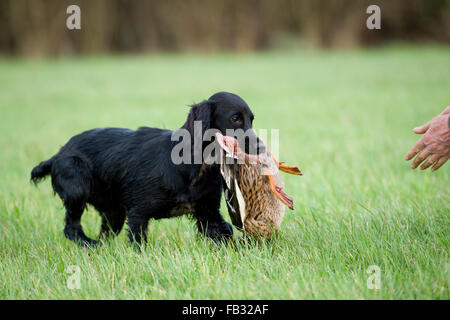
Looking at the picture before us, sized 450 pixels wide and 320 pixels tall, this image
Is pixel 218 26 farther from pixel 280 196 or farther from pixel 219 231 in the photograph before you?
pixel 280 196

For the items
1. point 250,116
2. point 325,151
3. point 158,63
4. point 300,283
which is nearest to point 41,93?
point 158,63

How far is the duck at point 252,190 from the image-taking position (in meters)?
2.97

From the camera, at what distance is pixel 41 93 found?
13.0 m

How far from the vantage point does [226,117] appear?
3072 mm

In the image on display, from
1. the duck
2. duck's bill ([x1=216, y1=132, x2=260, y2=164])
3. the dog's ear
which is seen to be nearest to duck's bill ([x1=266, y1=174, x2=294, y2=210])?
the duck

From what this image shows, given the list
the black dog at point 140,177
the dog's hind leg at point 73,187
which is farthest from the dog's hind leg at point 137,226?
the dog's hind leg at point 73,187

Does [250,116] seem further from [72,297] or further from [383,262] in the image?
[72,297]

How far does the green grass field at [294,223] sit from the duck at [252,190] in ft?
0.49

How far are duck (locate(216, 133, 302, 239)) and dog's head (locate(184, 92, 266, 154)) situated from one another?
0.08 m

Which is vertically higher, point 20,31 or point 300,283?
point 20,31

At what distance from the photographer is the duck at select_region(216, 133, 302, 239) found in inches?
117

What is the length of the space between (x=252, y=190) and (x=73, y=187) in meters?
1.33
